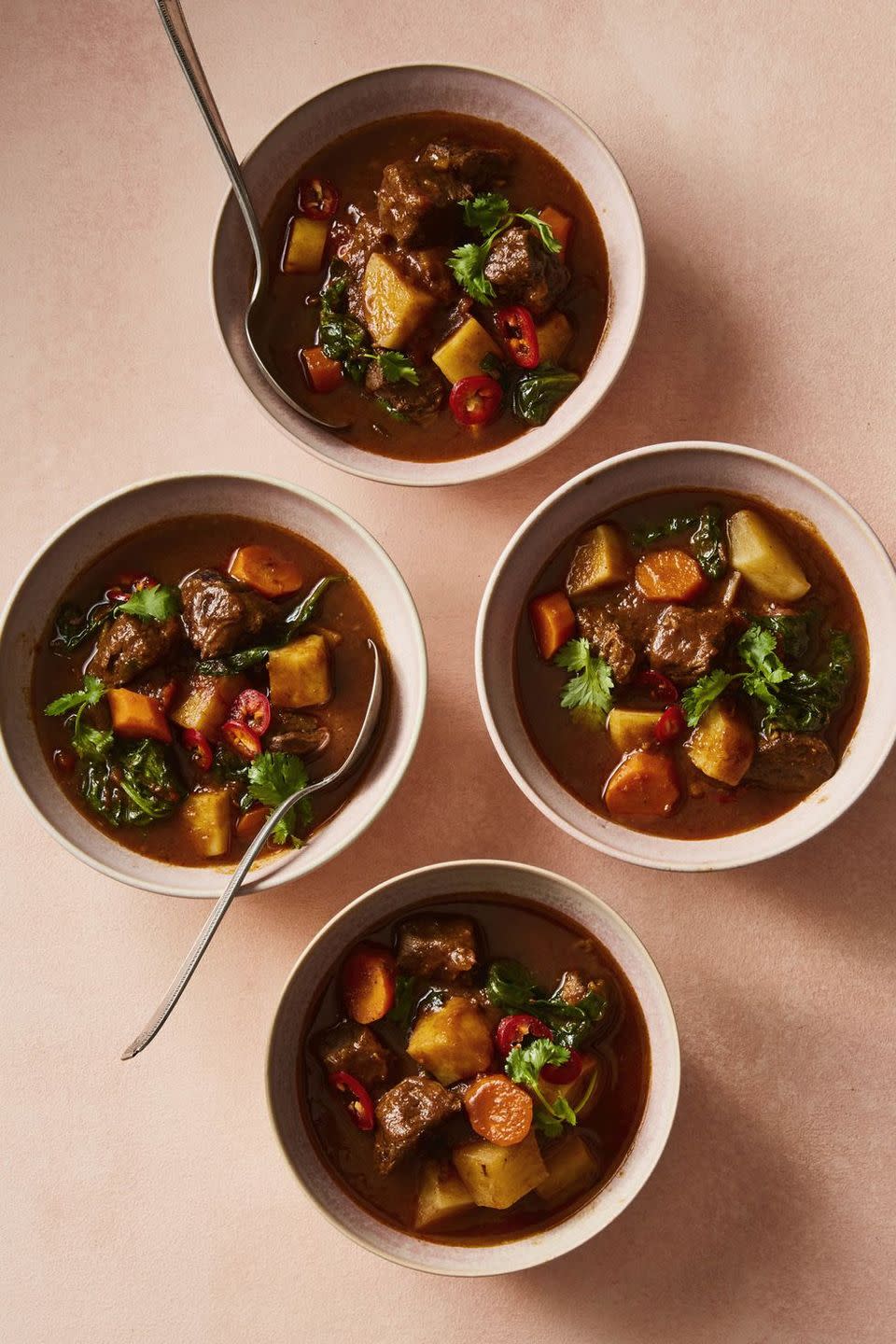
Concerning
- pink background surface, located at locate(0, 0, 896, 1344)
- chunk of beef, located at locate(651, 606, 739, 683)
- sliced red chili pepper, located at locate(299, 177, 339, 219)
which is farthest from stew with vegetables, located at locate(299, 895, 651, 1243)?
sliced red chili pepper, located at locate(299, 177, 339, 219)

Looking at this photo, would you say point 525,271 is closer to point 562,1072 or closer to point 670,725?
point 670,725

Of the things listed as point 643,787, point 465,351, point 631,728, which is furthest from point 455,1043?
point 465,351

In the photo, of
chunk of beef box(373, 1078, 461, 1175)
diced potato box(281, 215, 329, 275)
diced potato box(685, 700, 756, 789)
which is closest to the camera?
chunk of beef box(373, 1078, 461, 1175)

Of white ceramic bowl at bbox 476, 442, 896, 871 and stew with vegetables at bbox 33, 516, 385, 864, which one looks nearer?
white ceramic bowl at bbox 476, 442, 896, 871

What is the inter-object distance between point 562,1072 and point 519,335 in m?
2.38

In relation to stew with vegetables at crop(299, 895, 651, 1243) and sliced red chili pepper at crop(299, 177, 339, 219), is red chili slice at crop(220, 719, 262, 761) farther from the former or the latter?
sliced red chili pepper at crop(299, 177, 339, 219)

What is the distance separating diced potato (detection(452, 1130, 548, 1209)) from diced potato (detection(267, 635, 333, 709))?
1.51 metres

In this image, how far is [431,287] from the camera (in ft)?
12.1

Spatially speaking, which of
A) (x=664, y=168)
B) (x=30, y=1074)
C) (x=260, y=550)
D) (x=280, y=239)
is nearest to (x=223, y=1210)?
(x=30, y=1074)

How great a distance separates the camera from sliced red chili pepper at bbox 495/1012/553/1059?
3.51 meters

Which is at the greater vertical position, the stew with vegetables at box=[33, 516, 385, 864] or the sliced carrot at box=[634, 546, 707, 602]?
the sliced carrot at box=[634, 546, 707, 602]

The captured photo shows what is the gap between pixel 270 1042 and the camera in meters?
3.46

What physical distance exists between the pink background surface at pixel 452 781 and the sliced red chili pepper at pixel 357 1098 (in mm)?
423

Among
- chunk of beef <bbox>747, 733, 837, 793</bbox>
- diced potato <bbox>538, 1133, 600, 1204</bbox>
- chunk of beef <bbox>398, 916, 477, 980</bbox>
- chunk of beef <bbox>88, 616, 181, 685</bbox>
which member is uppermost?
chunk of beef <bbox>88, 616, 181, 685</bbox>
